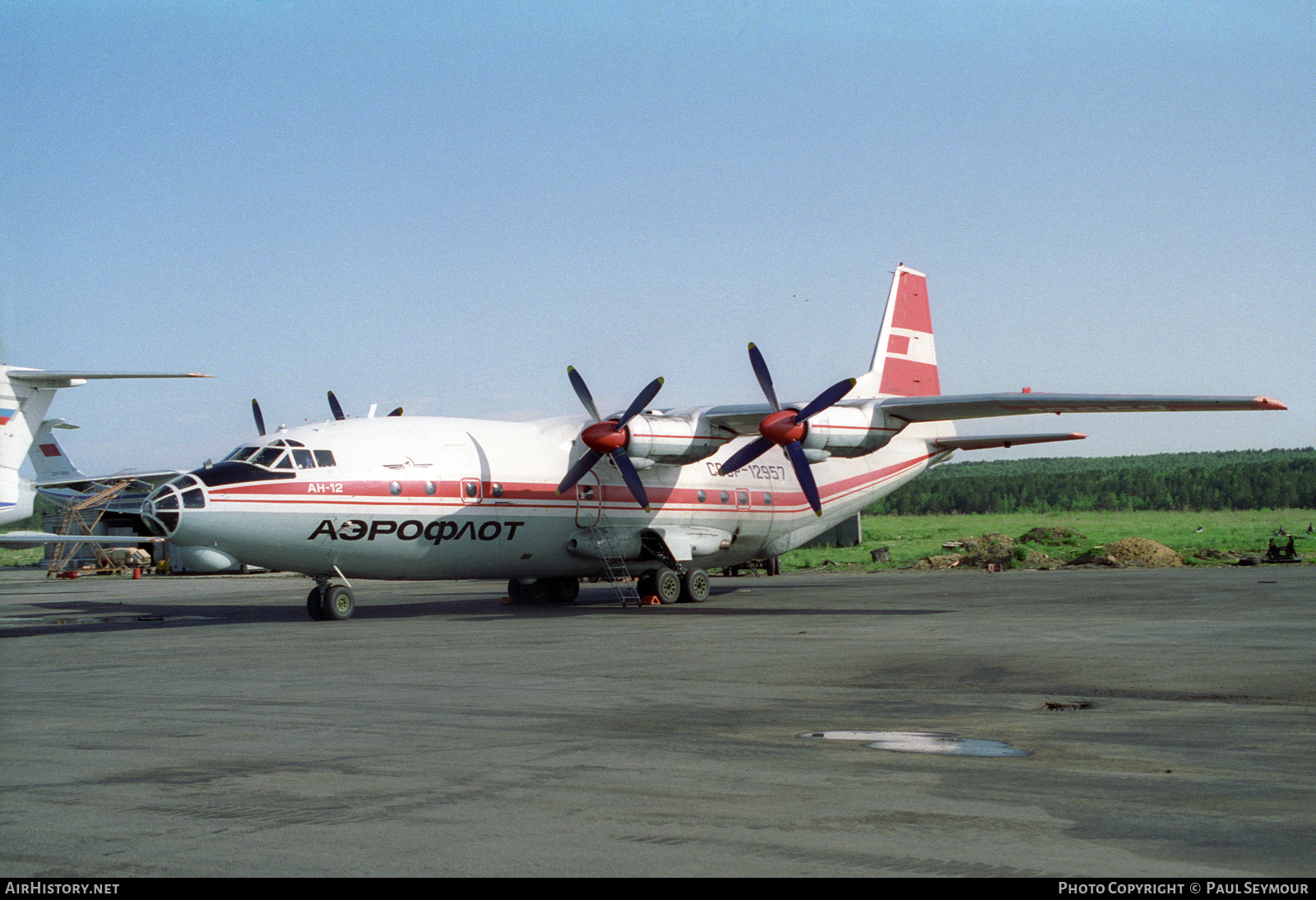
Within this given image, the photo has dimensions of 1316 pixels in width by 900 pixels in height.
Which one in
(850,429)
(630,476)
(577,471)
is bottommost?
(630,476)

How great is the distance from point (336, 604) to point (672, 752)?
1743cm

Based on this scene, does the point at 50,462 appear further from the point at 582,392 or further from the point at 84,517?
the point at 582,392

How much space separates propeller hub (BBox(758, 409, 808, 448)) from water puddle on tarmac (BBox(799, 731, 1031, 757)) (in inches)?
675

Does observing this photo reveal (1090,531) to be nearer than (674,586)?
No

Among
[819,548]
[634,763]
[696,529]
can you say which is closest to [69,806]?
[634,763]

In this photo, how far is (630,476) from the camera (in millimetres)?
28828

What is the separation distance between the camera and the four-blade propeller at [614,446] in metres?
27.8

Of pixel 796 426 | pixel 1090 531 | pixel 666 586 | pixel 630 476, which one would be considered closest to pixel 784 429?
pixel 796 426

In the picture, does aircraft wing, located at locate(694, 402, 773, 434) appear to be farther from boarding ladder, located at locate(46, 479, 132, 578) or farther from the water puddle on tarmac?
boarding ladder, located at locate(46, 479, 132, 578)

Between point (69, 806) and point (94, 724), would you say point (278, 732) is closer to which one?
point (94, 724)

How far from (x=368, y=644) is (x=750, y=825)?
1390 centimetres

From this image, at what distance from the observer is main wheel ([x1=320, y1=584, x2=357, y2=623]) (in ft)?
82.1

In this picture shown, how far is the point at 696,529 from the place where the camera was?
31422 millimetres

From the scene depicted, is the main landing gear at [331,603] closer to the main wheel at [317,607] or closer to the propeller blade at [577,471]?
the main wheel at [317,607]
